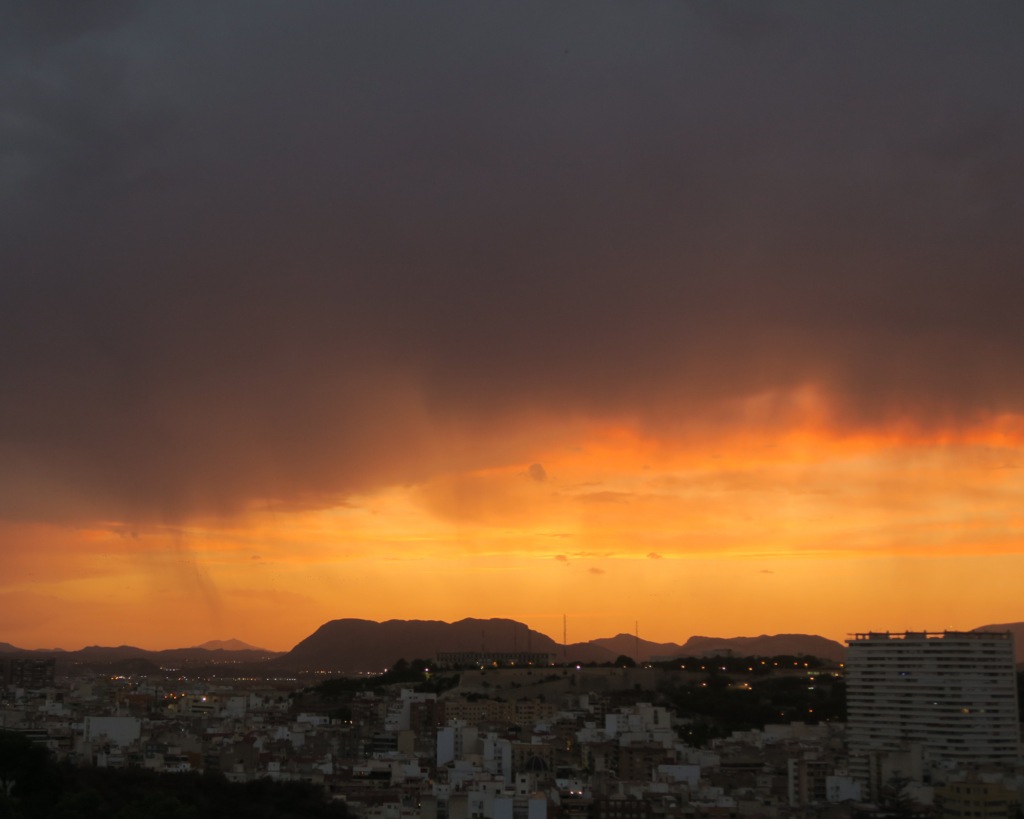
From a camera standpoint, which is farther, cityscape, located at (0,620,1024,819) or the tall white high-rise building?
the tall white high-rise building

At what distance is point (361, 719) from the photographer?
49312 millimetres

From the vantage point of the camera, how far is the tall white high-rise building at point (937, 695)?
1565 inches

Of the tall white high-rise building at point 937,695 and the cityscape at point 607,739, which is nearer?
the cityscape at point 607,739

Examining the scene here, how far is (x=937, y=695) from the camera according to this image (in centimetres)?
4144

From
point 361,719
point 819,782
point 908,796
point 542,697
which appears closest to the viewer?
point 908,796

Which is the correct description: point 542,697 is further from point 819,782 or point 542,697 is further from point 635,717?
point 819,782

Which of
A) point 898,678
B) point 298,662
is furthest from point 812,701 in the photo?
point 298,662

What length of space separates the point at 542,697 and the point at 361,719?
405 inches

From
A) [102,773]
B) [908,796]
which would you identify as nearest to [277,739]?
[102,773]

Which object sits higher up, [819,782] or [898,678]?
[898,678]

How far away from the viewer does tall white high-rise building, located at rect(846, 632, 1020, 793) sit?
3975 cm

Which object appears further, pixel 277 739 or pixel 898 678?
pixel 898 678

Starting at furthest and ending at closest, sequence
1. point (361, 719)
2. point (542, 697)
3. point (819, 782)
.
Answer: point (542, 697) < point (361, 719) < point (819, 782)

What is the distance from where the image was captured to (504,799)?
26969 millimetres
